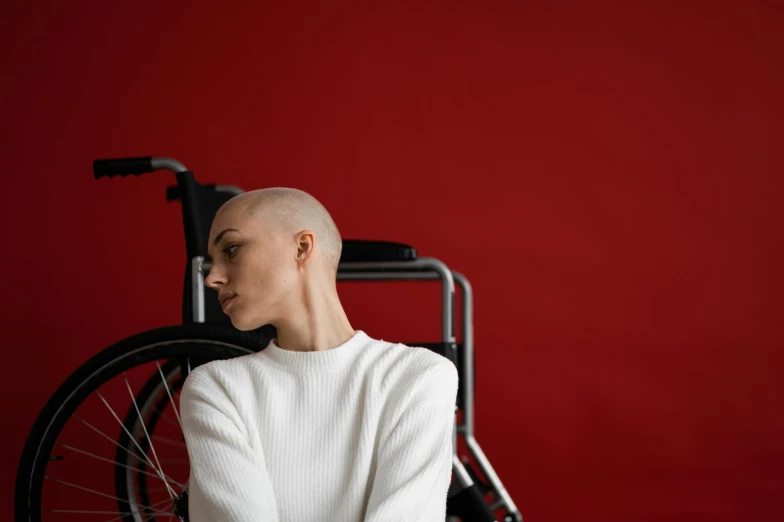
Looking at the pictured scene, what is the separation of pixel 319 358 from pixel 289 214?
177 millimetres

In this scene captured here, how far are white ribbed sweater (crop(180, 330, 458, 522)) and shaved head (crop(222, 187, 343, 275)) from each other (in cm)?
14

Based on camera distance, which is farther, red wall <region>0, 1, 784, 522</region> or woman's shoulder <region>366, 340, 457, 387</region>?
red wall <region>0, 1, 784, 522</region>

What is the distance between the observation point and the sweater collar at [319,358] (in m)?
1.09

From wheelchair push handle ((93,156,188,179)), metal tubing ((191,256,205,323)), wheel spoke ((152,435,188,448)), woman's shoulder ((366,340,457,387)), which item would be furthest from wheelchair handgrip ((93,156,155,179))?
woman's shoulder ((366,340,457,387))

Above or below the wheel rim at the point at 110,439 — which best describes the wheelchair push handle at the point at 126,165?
above

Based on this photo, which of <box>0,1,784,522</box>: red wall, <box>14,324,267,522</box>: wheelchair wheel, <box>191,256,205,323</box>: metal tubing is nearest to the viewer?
<box>14,324,267,522</box>: wheelchair wheel

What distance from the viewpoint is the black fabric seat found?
69.8 inches

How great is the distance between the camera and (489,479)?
184cm

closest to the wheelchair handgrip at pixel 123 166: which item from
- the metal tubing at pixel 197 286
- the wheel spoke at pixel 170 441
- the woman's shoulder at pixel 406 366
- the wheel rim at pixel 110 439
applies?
the metal tubing at pixel 197 286

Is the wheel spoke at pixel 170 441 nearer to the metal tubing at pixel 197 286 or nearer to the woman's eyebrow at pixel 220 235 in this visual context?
the metal tubing at pixel 197 286

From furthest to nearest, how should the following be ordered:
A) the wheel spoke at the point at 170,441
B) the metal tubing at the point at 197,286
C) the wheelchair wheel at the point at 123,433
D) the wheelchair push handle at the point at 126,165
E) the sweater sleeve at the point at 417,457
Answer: the wheel spoke at the point at 170,441, the wheelchair push handle at the point at 126,165, the metal tubing at the point at 197,286, the wheelchair wheel at the point at 123,433, the sweater sleeve at the point at 417,457

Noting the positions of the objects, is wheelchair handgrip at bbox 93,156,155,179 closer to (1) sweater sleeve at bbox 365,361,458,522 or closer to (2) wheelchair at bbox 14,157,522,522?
(2) wheelchair at bbox 14,157,522,522

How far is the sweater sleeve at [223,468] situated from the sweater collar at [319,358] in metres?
0.08

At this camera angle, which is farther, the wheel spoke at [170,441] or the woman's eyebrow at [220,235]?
the wheel spoke at [170,441]
